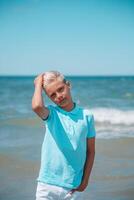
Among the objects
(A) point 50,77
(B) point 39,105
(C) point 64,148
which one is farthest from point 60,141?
(A) point 50,77

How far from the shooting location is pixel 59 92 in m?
2.54

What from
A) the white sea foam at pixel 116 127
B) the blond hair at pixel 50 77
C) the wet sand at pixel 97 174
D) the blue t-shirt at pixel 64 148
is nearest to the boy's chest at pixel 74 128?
the blue t-shirt at pixel 64 148

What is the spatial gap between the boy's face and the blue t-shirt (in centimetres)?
5

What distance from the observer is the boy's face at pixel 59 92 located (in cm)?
253

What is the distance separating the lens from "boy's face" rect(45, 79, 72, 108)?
8.29 feet

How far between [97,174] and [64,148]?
11.4ft

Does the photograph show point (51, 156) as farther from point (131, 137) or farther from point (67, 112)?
point (131, 137)

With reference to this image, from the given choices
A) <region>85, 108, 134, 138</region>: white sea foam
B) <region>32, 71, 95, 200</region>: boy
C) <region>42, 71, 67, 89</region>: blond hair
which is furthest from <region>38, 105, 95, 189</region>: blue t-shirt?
<region>85, 108, 134, 138</region>: white sea foam

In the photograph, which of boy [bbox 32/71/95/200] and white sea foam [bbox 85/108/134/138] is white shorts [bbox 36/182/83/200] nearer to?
boy [bbox 32/71/95/200]

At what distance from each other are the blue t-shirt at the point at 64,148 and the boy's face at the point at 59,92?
0.05 m

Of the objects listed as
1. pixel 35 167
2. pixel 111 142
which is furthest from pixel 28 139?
pixel 35 167

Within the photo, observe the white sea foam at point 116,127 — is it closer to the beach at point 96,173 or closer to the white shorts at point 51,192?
the beach at point 96,173

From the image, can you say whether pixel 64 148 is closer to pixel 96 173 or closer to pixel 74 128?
pixel 74 128

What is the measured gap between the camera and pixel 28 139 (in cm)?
834
